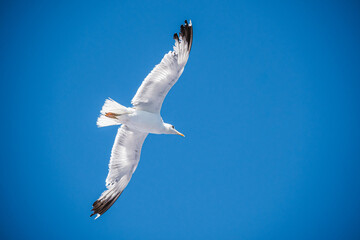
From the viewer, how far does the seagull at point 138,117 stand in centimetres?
514

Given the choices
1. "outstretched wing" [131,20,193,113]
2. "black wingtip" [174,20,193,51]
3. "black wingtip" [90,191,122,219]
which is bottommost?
"black wingtip" [90,191,122,219]

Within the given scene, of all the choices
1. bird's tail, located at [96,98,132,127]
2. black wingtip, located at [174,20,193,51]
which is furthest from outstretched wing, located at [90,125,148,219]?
black wingtip, located at [174,20,193,51]

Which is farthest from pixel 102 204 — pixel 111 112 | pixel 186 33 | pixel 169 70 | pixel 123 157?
pixel 186 33

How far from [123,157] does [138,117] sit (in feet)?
3.85

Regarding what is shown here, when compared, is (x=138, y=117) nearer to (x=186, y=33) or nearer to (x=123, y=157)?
(x=123, y=157)

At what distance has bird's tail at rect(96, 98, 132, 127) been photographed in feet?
18.1

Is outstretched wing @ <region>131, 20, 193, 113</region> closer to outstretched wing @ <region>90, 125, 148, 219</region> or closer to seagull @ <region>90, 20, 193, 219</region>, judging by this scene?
seagull @ <region>90, 20, 193, 219</region>

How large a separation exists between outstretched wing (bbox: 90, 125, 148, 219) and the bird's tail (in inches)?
22.8

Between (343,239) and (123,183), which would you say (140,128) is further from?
(343,239)

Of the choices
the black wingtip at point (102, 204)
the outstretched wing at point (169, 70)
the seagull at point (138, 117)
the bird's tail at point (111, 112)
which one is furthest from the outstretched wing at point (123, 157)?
the outstretched wing at point (169, 70)

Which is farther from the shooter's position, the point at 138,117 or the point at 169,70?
the point at 138,117

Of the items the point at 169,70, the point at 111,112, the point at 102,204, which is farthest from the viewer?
the point at 102,204

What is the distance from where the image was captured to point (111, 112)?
18.4 ft

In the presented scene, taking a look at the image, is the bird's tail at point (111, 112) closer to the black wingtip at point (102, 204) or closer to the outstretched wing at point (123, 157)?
the outstretched wing at point (123, 157)
